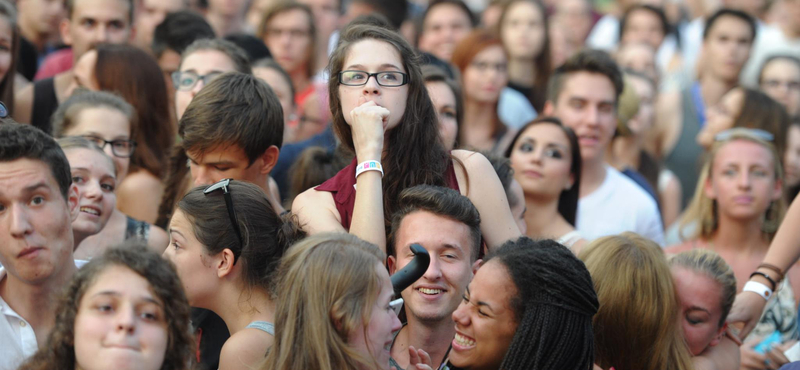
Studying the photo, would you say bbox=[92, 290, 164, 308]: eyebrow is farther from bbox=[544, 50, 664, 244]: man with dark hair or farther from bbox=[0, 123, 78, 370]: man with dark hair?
bbox=[544, 50, 664, 244]: man with dark hair

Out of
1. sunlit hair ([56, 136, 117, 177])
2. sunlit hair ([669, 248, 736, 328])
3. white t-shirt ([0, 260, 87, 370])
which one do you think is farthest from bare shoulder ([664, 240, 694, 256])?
white t-shirt ([0, 260, 87, 370])

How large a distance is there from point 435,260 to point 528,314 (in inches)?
19.8

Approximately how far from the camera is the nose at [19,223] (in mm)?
3348

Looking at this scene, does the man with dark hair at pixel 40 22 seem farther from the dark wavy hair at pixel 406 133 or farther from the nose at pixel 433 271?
the nose at pixel 433 271

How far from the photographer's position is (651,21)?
32.0 feet

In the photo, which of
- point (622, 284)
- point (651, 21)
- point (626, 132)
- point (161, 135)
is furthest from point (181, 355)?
point (651, 21)

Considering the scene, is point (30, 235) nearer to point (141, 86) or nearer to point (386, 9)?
point (141, 86)

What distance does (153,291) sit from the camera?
2734 millimetres

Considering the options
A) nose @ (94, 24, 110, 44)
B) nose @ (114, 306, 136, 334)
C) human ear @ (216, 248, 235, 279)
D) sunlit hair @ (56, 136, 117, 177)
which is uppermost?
nose @ (94, 24, 110, 44)

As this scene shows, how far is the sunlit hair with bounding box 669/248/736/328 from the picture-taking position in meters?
3.95

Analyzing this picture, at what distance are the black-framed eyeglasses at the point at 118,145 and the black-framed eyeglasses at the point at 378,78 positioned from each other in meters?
1.65

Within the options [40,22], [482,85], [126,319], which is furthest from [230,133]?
[40,22]

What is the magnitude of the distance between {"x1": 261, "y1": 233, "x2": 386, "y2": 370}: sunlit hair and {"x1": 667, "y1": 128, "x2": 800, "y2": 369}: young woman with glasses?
3.03 meters

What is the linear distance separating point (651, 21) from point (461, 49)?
3233 millimetres
